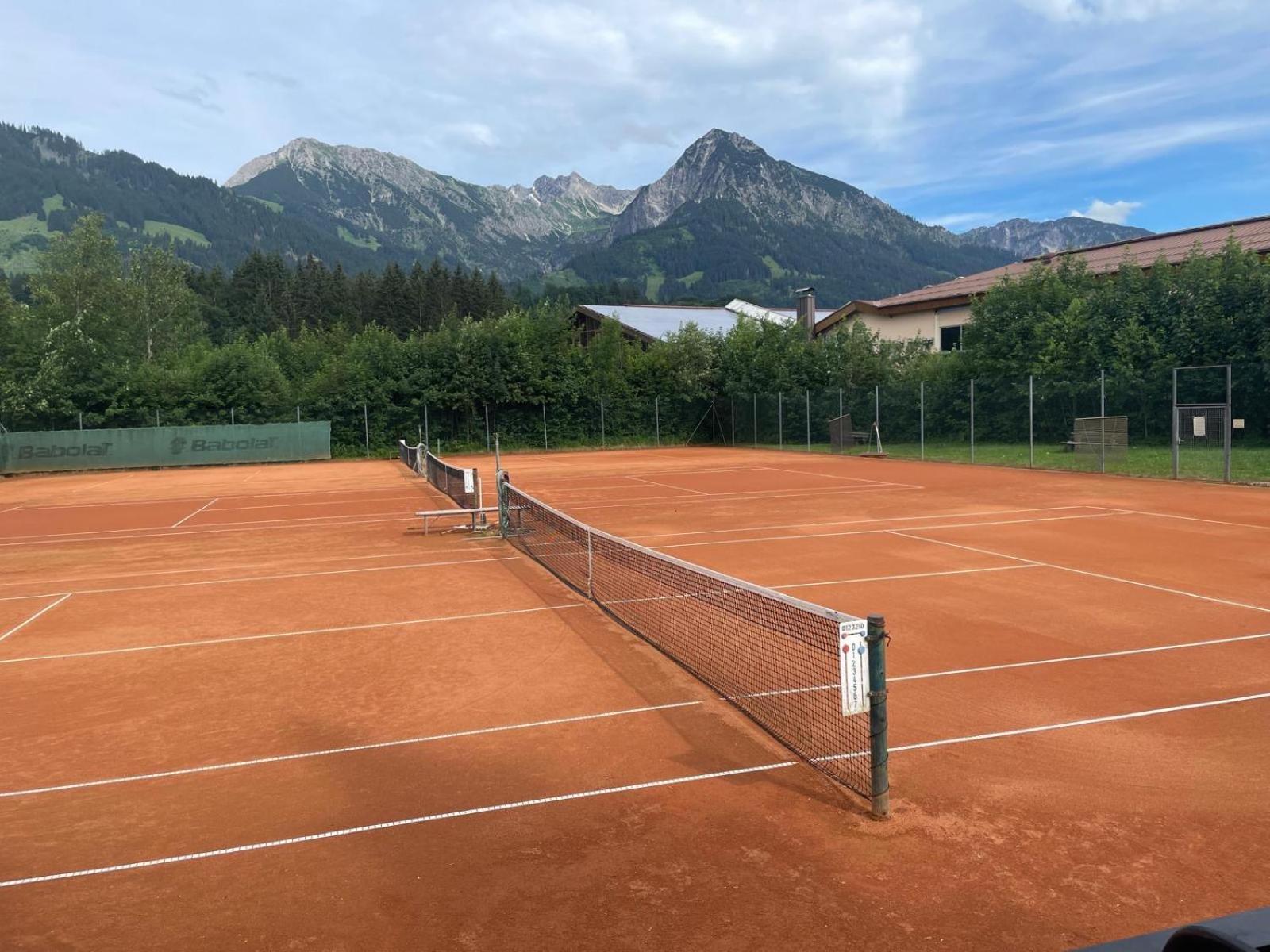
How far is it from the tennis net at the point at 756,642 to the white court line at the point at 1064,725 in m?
0.20

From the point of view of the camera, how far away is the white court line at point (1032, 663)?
645 cm

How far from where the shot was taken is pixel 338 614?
9.45 m

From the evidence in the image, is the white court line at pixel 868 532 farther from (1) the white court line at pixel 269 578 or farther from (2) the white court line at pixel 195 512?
(2) the white court line at pixel 195 512

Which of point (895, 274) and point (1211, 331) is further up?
Answer: point (895, 274)

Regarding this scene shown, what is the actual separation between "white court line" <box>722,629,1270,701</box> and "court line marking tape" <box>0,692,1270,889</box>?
1.05 m

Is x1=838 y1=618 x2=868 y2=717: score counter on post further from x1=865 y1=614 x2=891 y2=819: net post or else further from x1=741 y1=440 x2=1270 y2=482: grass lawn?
x1=741 y1=440 x2=1270 y2=482: grass lawn

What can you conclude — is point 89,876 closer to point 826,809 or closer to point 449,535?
point 826,809

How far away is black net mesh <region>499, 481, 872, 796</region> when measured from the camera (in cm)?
551

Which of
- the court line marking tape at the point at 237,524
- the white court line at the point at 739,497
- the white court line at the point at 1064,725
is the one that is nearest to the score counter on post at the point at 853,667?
the white court line at the point at 1064,725

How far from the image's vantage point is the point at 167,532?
1695cm

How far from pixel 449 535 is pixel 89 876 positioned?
10.9 meters

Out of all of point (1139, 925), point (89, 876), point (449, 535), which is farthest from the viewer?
point (449, 535)

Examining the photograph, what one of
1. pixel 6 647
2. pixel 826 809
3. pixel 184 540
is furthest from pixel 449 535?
pixel 826 809

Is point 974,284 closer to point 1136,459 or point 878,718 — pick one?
point 1136,459
